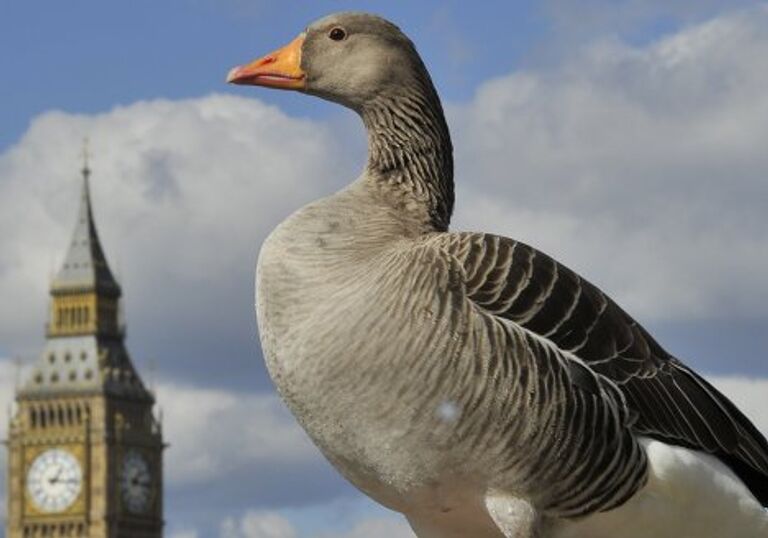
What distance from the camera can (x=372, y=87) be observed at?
9508 mm

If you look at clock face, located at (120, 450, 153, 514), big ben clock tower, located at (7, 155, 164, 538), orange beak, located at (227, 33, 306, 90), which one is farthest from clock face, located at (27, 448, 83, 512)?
orange beak, located at (227, 33, 306, 90)

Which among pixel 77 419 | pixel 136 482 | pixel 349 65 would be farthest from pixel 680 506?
pixel 136 482

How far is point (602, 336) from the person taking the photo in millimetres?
9289

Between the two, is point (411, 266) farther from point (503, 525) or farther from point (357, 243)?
point (503, 525)

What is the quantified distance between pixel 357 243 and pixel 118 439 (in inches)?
5886

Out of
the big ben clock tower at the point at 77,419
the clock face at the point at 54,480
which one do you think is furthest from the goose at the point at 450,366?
the clock face at the point at 54,480

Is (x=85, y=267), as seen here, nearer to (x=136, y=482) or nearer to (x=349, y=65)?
(x=136, y=482)

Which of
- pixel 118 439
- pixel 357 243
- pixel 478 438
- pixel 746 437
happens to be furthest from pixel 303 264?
pixel 118 439

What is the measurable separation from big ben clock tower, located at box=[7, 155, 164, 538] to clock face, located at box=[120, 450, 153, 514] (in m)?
0.13

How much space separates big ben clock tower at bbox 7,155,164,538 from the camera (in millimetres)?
155375

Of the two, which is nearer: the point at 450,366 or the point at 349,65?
the point at 450,366

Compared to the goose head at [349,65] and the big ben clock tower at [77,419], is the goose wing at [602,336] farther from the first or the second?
the big ben clock tower at [77,419]

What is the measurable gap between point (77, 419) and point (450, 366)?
14827cm

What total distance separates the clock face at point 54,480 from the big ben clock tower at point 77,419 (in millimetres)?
57
